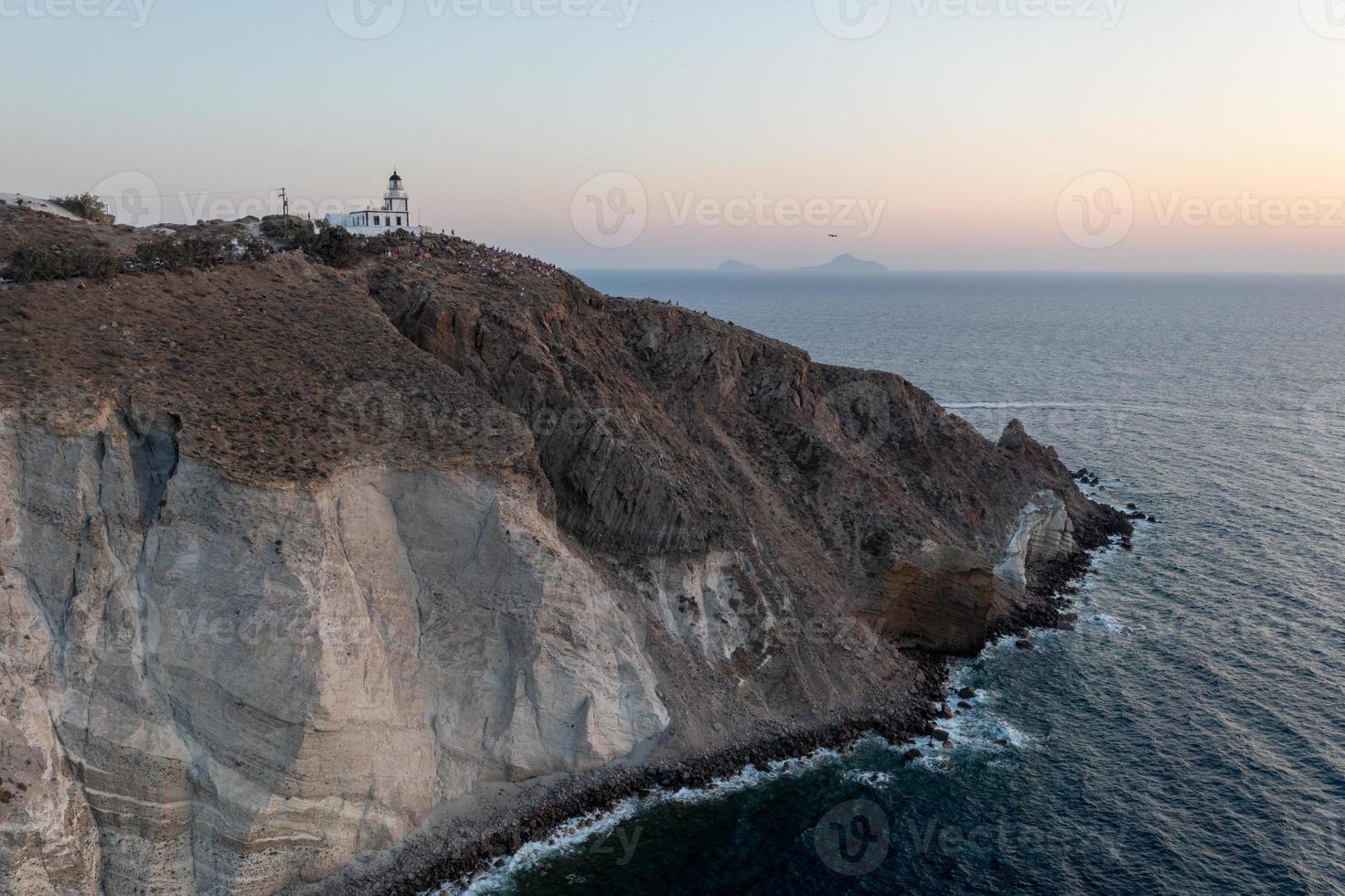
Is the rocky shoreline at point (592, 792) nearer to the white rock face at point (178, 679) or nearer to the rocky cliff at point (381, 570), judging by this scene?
the rocky cliff at point (381, 570)

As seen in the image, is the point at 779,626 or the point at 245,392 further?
the point at 779,626

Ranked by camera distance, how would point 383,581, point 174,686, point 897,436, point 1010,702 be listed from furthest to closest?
1. point 897,436
2. point 1010,702
3. point 383,581
4. point 174,686

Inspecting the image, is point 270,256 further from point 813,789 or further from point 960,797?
point 960,797

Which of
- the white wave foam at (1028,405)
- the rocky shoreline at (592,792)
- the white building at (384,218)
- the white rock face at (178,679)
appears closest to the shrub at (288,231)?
the white building at (384,218)

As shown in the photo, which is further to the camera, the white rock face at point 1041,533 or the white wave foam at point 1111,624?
the white rock face at point 1041,533

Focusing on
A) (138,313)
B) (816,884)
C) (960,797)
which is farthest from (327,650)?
(960,797)

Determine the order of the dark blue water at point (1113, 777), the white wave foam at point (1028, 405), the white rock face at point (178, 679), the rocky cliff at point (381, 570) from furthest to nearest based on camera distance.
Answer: the white wave foam at point (1028, 405) < the dark blue water at point (1113, 777) < the rocky cliff at point (381, 570) < the white rock face at point (178, 679)

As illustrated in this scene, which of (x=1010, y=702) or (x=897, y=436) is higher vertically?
(x=897, y=436)
